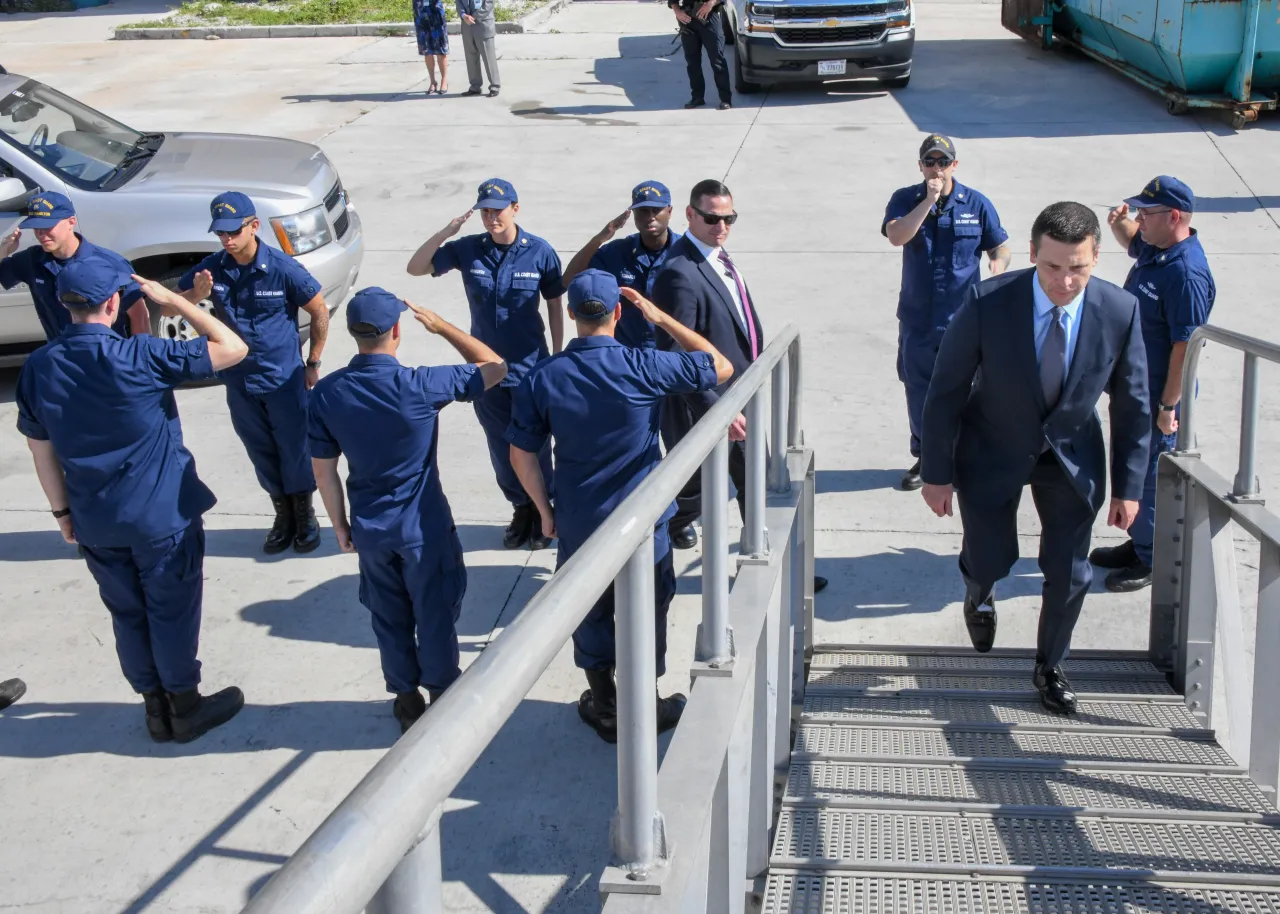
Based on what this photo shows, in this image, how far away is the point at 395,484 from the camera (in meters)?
4.44

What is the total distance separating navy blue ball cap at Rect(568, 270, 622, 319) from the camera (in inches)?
172

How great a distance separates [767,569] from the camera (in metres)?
3.35

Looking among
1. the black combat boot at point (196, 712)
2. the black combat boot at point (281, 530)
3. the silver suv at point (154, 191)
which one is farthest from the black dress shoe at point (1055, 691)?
the silver suv at point (154, 191)

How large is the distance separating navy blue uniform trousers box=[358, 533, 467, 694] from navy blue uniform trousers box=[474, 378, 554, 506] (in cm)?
146

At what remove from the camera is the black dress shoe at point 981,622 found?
15.5 ft

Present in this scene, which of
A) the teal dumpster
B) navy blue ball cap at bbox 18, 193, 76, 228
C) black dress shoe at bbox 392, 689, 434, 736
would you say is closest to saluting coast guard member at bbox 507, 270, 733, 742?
black dress shoe at bbox 392, 689, 434, 736

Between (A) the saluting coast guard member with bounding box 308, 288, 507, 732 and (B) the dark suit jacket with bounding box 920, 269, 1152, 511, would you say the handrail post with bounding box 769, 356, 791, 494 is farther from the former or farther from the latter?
(A) the saluting coast guard member with bounding box 308, 288, 507, 732

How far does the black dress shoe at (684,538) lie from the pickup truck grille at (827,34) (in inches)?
441

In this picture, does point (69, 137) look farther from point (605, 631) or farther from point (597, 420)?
point (605, 631)

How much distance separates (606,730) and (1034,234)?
221 cm

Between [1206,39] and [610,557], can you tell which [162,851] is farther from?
[1206,39]

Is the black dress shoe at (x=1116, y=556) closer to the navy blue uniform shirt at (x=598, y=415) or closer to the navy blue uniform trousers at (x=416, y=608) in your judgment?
the navy blue uniform shirt at (x=598, y=415)

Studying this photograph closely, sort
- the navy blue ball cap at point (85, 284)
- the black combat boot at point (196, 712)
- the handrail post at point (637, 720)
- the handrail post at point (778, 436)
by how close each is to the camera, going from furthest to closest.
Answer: the black combat boot at point (196, 712) < the navy blue ball cap at point (85, 284) < the handrail post at point (778, 436) < the handrail post at point (637, 720)

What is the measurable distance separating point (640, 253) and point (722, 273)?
2.04 ft
